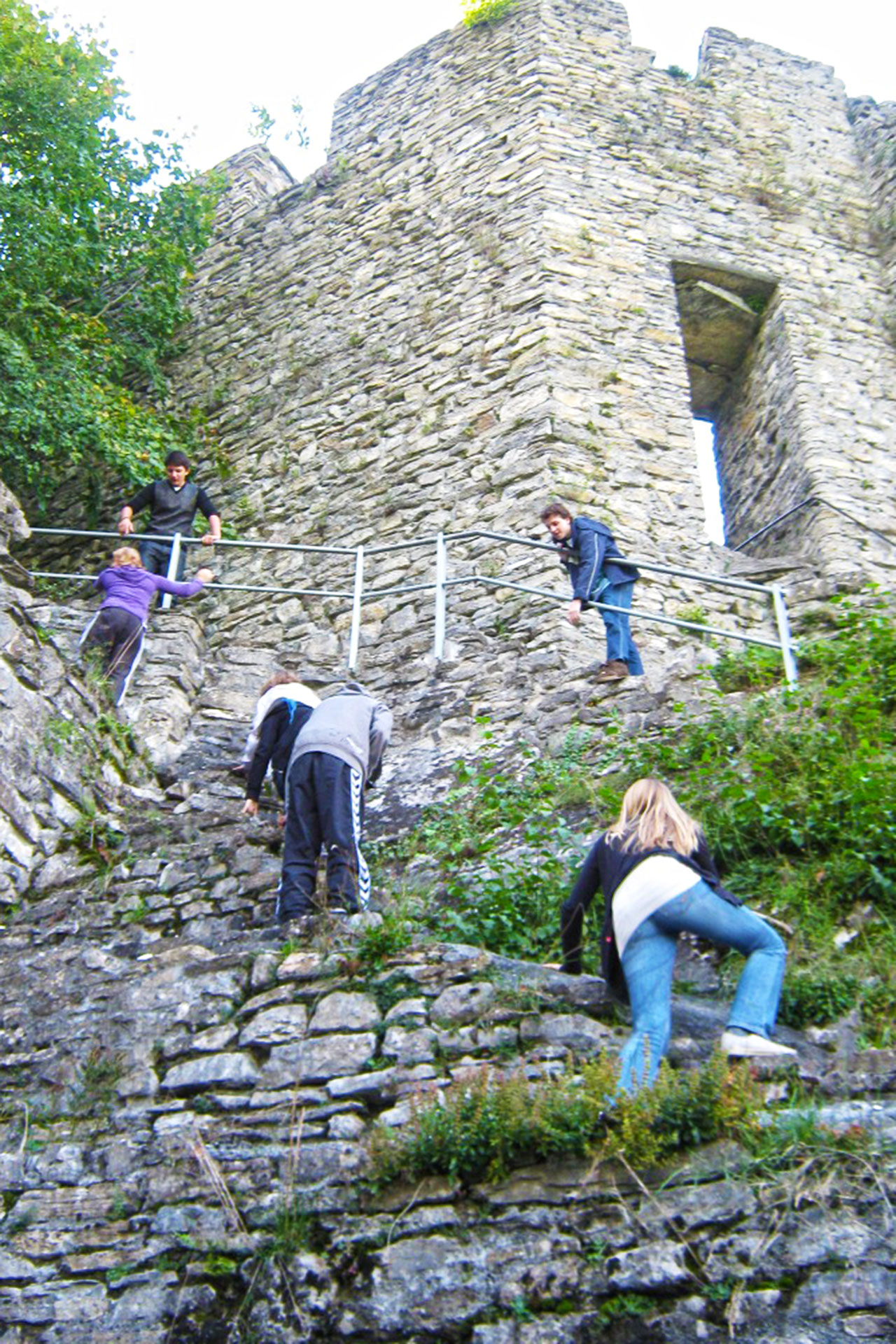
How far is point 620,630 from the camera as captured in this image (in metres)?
7.70

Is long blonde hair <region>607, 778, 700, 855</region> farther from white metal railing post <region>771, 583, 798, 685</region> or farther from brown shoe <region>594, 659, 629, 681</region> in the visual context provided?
brown shoe <region>594, 659, 629, 681</region>

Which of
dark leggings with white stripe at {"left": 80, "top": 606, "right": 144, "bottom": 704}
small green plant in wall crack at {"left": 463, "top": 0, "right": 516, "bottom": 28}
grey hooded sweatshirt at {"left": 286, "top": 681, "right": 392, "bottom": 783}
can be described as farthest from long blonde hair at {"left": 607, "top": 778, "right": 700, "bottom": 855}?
small green plant in wall crack at {"left": 463, "top": 0, "right": 516, "bottom": 28}

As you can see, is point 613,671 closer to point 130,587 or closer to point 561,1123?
point 130,587

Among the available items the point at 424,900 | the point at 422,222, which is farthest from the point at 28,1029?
the point at 422,222

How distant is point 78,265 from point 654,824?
8483 millimetres

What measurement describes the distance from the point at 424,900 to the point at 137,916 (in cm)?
118

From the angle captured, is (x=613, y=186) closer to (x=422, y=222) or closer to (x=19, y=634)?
(x=422, y=222)

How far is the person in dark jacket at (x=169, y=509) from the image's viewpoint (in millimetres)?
9844

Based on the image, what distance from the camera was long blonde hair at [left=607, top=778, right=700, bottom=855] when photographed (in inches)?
181

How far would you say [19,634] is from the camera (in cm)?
733

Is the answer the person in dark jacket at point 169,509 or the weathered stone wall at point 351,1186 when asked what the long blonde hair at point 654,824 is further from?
the person in dark jacket at point 169,509

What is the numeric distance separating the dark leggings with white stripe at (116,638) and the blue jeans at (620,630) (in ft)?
8.19

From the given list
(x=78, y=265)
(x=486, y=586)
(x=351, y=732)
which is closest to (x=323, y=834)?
(x=351, y=732)

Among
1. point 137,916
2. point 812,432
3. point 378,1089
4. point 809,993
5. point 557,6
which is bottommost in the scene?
point 378,1089
